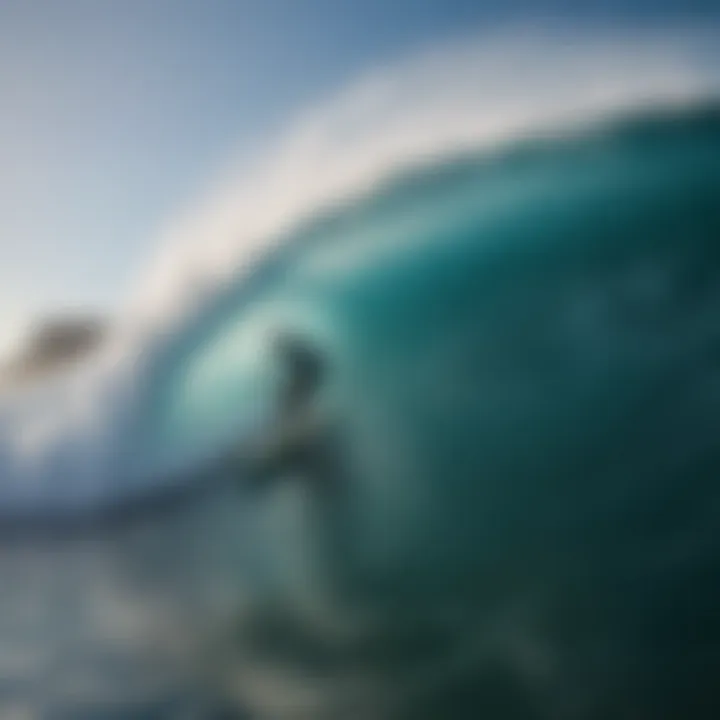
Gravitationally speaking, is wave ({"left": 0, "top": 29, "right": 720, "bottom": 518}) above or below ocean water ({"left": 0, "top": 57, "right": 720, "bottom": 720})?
above

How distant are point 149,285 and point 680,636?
746 millimetres

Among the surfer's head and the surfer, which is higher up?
the surfer's head

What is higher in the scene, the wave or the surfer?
the wave

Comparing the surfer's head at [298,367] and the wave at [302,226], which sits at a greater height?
the wave at [302,226]

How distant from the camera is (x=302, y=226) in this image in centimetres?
106

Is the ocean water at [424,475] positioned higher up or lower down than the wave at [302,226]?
lower down

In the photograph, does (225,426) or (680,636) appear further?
(225,426)

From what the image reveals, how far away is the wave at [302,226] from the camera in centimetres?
103

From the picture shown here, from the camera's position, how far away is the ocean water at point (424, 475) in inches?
36.8

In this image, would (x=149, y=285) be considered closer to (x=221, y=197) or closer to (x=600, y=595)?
(x=221, y=197)

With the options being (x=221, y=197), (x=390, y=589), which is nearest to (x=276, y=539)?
(x=390, y=589)

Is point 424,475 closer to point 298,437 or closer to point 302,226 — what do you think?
point 298,437

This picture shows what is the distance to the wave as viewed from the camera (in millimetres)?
1030

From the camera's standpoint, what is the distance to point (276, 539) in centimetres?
100
